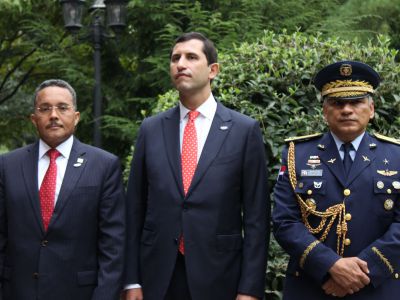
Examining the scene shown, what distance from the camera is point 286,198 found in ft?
12.1

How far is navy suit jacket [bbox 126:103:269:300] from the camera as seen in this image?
144 inches

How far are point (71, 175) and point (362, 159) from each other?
1578 mm

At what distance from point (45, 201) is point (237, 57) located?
5.77 ft

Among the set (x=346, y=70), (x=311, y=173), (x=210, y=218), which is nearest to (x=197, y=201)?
(x=210, y=218)

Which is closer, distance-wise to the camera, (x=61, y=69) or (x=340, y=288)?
(x=340, y=288)

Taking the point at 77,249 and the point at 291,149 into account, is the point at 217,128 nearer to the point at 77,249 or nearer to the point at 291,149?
the point at 291,149

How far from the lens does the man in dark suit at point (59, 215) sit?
3768 mm

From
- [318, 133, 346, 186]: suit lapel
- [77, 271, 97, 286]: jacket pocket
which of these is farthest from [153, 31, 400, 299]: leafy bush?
[77, 271, 97, 286]: jacket pocket

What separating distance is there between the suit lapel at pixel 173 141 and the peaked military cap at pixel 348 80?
0.83 meters

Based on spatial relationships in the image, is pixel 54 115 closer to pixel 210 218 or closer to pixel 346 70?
pixel 210 218

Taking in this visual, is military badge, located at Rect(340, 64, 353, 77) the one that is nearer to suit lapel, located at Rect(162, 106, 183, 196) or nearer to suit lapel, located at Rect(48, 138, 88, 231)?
suit lapel, located at Rect(162, 106, 183, 196)

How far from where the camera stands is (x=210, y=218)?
368 cm

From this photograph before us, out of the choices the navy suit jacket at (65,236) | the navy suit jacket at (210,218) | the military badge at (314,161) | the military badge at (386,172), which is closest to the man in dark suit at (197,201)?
the navy suit jacket at (210,218)

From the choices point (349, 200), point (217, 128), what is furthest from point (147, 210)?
point (349, 200)
